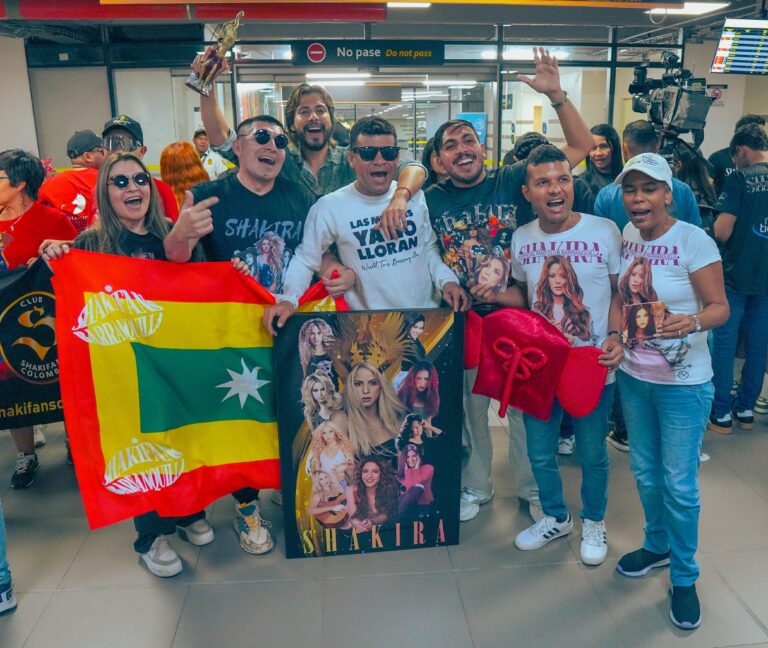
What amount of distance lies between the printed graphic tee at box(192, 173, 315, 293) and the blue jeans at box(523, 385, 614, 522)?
1230 millimetres

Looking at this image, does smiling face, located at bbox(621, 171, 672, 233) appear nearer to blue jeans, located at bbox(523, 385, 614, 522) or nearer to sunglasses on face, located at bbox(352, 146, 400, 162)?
blue jeans, located at bbox(523, 385, 614, 522)

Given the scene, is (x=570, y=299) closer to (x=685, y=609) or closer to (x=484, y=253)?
(x=484, y=253)

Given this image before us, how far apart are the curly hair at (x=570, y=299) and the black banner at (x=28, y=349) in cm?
219

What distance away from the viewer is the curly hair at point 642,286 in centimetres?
239

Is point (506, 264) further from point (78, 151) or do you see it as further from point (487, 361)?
point (78, 151)

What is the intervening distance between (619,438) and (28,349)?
316cm

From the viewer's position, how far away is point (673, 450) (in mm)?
2416

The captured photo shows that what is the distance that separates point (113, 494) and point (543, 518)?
5.94 ft

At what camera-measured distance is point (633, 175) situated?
2.40 m

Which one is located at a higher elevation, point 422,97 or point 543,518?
point 422,97

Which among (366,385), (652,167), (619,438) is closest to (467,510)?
(366,385)

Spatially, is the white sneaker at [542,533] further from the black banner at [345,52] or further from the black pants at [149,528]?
the black banner at [345,52]

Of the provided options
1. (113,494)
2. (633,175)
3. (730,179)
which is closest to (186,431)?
(113,494)

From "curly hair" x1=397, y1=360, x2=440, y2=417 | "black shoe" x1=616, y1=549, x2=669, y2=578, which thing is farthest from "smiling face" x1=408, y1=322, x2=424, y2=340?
"black shoe" x1=616, y1=549, x2=669, y2=578
